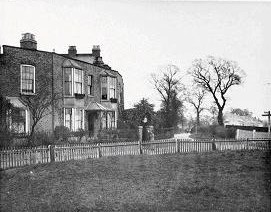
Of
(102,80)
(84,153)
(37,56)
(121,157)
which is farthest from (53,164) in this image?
(102,80)

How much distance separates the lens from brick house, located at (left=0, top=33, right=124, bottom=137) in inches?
921

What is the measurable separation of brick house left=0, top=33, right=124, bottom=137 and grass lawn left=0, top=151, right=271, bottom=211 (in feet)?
26.2

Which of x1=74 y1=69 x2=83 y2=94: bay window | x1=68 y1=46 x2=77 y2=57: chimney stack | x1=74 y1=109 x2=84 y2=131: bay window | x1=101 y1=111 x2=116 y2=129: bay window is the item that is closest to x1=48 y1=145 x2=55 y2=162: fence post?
x1=74 y1=109 x2=84 y2=131: bay window

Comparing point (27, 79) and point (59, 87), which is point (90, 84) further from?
point (27, 79)

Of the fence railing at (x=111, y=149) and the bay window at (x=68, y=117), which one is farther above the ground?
the bay window at (x=68, y=117)

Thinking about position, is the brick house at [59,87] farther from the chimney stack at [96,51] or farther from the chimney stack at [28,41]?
the chimney stack at [96,51]

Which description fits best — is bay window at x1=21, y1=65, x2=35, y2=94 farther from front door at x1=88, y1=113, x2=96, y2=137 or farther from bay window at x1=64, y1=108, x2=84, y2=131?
front door at x1=88, y1=113, x2=96, y2=137

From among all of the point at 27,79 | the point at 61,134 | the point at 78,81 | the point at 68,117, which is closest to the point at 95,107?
the point at 78,81

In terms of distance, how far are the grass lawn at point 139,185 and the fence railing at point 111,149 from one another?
0.64 m

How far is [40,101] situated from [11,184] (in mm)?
10439

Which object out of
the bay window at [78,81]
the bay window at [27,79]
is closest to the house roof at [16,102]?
the bay window at [27,79]

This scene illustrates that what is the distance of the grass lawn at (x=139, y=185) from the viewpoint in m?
12.7

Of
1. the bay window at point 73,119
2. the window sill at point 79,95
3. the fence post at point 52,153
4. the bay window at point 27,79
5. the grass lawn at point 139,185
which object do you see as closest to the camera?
the grass lawn at point 139,185

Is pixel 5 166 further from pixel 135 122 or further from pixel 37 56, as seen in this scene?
pixel 135 122
